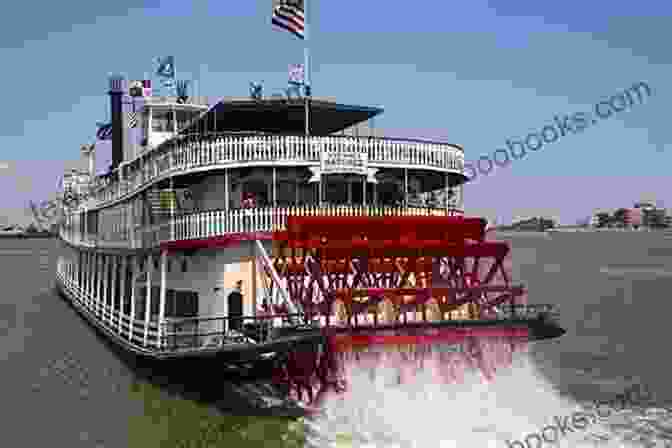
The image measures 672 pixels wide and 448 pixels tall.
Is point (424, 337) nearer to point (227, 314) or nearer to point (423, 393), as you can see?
point (423, 393)

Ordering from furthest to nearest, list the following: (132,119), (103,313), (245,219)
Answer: (132,119), (103,313), (245,219)

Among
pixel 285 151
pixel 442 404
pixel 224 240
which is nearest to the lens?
pixel 442 404

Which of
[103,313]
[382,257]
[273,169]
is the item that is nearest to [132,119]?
[103,313]

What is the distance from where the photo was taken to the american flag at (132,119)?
1642 centimetres

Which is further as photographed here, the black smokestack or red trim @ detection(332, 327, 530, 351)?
the black smokestack

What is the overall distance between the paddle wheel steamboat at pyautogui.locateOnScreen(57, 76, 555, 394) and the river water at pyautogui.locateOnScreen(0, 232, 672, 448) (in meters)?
0.63

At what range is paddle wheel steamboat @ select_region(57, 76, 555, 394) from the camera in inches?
385

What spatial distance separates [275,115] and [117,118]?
11.3m

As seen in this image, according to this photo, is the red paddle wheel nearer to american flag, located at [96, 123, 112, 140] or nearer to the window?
the window

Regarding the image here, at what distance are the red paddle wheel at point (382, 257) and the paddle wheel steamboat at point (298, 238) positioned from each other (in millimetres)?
22

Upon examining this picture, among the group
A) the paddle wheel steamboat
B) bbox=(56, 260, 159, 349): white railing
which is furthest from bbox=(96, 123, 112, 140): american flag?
the paddle wheel steamboat

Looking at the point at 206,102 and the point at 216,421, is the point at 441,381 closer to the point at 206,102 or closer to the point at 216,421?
the point at 216,421

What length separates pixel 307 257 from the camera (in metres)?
11.3

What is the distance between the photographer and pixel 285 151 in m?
11.1
